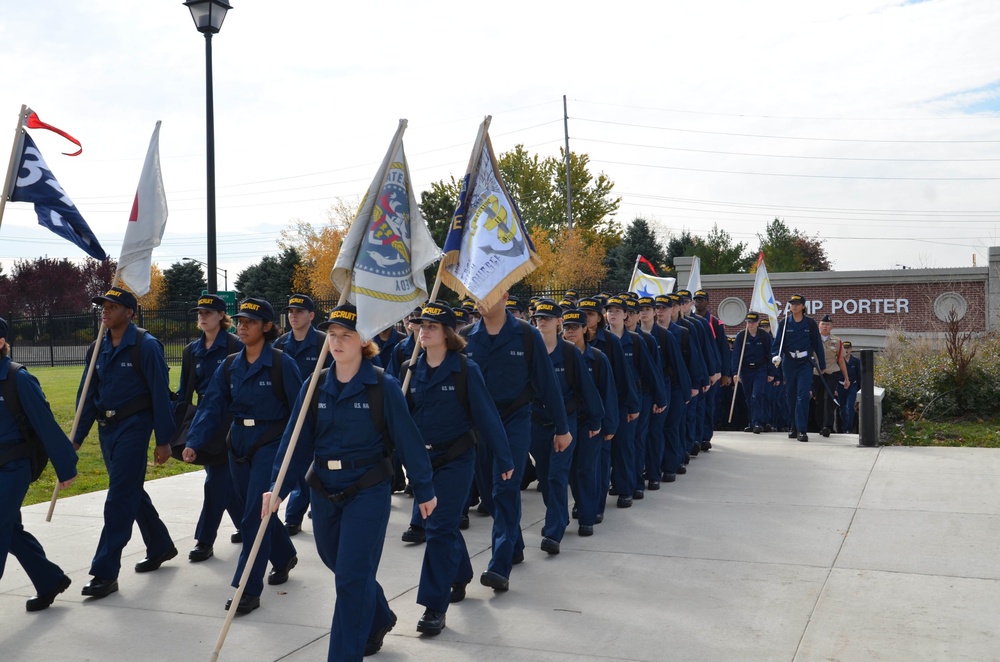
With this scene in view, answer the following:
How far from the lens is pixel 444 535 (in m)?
5.77

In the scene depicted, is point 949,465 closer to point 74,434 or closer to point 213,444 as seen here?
point 213,444

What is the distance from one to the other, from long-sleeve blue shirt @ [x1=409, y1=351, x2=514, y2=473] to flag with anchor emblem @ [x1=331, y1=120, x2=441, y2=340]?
0.48 m

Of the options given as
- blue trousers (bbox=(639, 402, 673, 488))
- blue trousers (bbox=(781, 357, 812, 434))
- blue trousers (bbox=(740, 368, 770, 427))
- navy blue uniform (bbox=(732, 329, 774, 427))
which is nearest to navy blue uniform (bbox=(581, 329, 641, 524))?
blue trousers (bbox=(639, 402, 673, 488))

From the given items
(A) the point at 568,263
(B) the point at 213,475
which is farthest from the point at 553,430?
(A) the point at 568,263

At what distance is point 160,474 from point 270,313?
6135 mm

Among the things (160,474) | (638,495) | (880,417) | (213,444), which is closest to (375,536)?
(213,444)

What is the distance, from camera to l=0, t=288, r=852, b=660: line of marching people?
495 centimetres

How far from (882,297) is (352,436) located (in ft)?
85.5

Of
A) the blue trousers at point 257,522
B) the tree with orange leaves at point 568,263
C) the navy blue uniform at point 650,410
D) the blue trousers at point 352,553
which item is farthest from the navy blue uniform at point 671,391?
the tree with orange leaves at point 568,263

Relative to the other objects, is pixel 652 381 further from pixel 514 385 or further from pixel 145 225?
pixel 145 225

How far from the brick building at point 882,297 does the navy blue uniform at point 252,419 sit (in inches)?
916

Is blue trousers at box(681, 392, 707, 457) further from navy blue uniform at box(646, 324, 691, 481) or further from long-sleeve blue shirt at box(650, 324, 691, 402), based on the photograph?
long-sleeve blue shirt at box(650, 324, 691, 402)

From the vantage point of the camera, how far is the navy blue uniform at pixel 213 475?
280 inches

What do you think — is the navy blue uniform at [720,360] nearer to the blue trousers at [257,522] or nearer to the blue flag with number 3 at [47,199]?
the blue trousers at [257,522]
